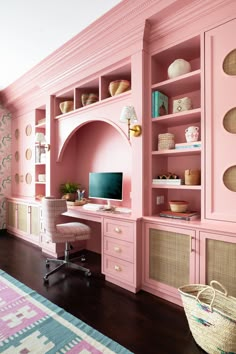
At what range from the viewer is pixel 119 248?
2.41m

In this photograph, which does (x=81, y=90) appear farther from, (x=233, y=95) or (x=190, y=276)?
(x=190, y=276)

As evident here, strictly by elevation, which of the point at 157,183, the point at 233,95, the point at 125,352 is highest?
the point at 233,95

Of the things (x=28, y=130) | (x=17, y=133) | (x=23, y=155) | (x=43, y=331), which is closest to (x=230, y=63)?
(x=43, y=331)

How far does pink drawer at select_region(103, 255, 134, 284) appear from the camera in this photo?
7.58ft

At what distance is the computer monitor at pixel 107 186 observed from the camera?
2.81 metres

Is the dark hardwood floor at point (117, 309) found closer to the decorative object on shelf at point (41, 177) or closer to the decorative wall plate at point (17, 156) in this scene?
the decorative object on shelf at point (41, 177)

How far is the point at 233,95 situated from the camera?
1.83 m

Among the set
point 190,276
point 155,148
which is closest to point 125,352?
point 190,276

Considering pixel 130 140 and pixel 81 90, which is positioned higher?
pixel 81 90

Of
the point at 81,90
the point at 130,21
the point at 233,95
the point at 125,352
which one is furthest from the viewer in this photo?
the point at 81,90

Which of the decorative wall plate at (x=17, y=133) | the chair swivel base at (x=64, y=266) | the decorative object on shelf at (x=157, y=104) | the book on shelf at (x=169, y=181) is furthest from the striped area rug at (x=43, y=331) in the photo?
the decorative wall plate at (x=17, y=133)

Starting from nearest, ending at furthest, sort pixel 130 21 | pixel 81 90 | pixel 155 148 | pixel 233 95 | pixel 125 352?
pixel 125 352
pixel 233 95
pixel 130 21
pixel 155 148
pixel 81 90

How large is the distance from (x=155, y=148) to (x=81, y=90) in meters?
1.57

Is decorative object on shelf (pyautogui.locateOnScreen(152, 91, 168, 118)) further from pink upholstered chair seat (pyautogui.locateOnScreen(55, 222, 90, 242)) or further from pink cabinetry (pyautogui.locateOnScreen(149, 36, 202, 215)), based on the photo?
pink upholstered chair seat (pyautogui.locateOnScreen(55, 222, 90, 242))
